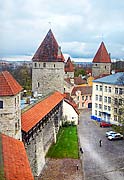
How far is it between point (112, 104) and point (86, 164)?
1234cm

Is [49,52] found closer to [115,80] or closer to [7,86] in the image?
[115,80]

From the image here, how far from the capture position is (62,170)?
15367mm

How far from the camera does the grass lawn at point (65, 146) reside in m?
17.9

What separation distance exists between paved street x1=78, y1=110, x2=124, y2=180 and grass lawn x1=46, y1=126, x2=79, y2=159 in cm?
56

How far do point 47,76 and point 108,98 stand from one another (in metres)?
6.62

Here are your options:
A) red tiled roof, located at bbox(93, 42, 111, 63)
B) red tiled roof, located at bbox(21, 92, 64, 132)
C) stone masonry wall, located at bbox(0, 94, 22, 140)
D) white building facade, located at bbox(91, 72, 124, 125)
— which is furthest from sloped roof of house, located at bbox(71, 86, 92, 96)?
stone masonry wall, located at bbox(0, 94, 22, 140)

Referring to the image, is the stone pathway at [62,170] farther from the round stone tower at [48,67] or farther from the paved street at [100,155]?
the round stone tower at [48,67]

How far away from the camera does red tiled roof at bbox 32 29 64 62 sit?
2819 centimetres

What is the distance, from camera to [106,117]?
30.5m

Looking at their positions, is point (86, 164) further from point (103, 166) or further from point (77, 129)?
point (77, 129)

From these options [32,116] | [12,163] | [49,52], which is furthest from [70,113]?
[12,163]

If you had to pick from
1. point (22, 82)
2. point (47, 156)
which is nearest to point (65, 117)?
point (47, 156)

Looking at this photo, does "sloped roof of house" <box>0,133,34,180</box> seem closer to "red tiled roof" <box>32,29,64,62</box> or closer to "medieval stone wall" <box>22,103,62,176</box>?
"medieval stone wall" <box>22,103,62,176</box>

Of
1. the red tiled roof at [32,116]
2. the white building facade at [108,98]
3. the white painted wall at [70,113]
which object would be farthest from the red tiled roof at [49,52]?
the red tiled roof at [32,116]
